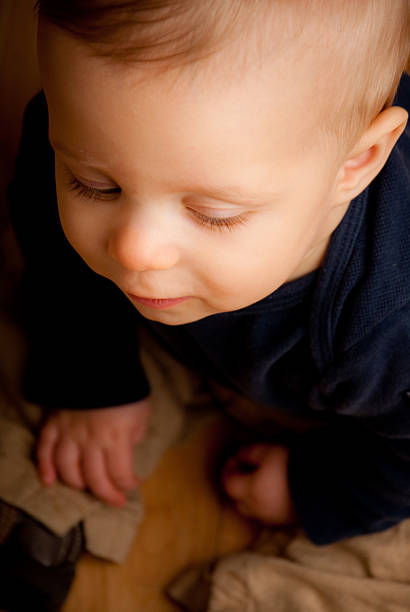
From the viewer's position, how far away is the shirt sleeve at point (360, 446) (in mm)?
677

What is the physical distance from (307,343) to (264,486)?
266 millimetres

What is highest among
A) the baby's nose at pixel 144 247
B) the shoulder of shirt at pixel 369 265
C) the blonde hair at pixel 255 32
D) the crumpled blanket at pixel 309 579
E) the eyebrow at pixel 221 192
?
the blonde hair at pixel 255 32

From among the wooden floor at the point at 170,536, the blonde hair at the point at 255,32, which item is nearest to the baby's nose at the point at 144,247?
the blonde hair at the point at 255,32

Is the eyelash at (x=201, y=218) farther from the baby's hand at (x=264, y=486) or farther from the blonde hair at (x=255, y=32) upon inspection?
the baby's hand at (x=264, y=486)

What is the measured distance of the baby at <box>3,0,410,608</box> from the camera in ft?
1.53

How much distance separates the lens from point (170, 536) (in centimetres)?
96

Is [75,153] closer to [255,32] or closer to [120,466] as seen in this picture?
[255,32]

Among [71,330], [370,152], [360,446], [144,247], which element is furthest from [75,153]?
[360,446]

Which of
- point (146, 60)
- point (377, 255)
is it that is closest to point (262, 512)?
point (377, 255)

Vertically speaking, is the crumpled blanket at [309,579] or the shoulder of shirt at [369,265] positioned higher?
the shoulder of shirt at [369,265]

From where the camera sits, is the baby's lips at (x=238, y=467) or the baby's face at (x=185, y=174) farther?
the baby's lips at (x=238, y=467)

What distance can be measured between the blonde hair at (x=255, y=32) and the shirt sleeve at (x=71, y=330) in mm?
391

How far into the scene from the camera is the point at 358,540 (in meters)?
0.87

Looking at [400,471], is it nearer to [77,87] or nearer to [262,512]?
[262,512]
